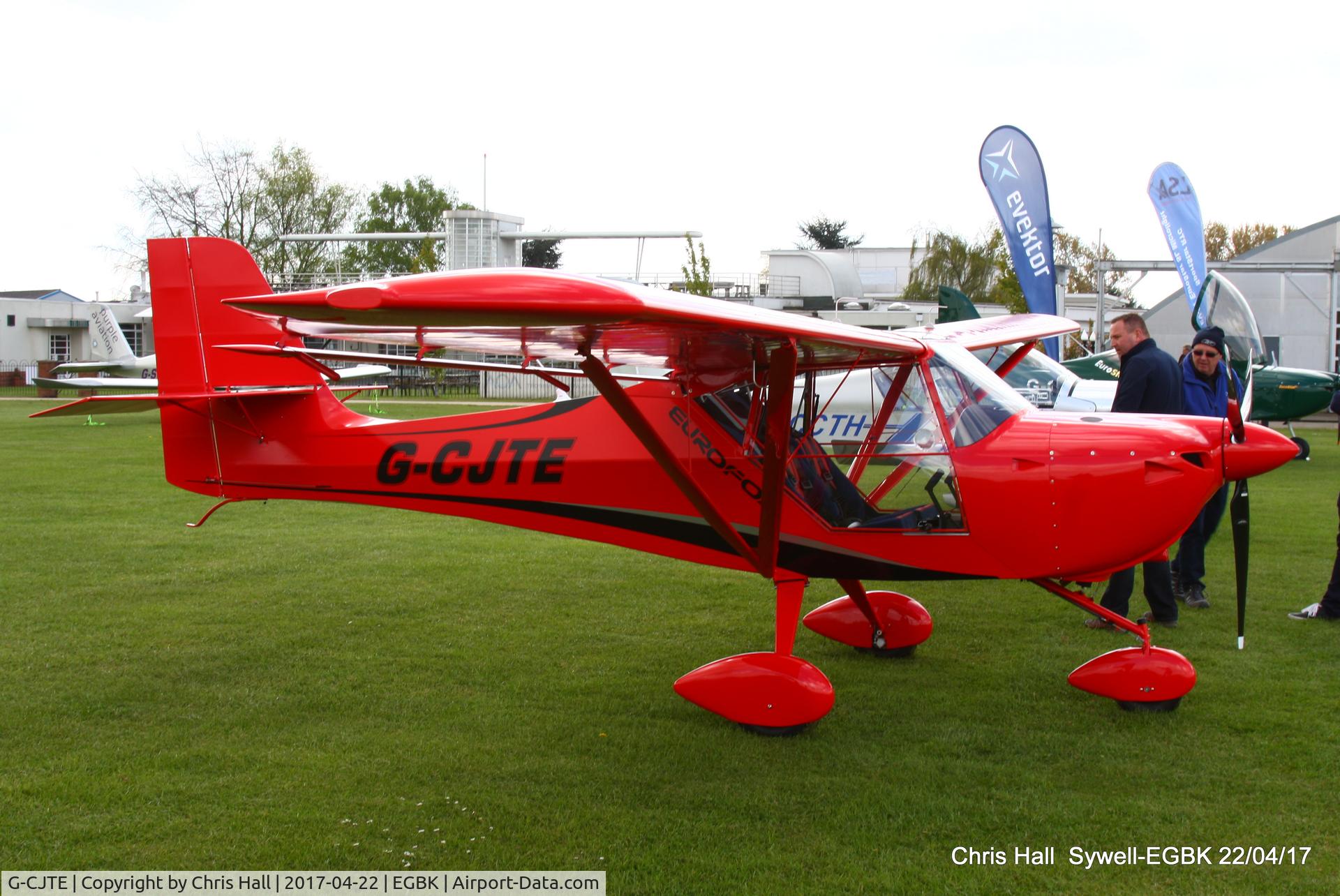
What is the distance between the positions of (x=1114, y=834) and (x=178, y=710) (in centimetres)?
453

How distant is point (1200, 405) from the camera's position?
739 cm

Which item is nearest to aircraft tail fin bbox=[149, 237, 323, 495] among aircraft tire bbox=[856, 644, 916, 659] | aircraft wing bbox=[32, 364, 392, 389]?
aircraft wing bbox=[32, 364, 392, 389]

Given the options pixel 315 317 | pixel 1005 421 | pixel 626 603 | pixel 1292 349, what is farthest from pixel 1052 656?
pixel 1292 349

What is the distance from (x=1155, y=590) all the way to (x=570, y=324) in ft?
16.7

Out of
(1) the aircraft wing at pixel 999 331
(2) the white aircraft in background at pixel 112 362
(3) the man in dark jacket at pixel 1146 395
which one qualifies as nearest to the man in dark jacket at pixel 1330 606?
(3) the man in dark jacket at pixel 1146 395

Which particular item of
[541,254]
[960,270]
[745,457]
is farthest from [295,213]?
[745,457]

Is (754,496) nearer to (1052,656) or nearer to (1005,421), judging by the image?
(1005,421)

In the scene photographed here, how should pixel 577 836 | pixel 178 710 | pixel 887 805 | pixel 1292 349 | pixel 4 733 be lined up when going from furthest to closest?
pixel 1292 349, pixel 178 710, pixel 4 733, pixel 887 805, pixel 577 836

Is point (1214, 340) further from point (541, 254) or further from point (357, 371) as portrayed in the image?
point (541, 254)

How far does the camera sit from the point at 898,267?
5038cm

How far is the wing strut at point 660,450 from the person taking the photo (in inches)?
166

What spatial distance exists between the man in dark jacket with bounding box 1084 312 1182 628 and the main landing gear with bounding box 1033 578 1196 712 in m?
1.50

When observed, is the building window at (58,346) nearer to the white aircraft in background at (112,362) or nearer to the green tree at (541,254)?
the green tree at (541,254)

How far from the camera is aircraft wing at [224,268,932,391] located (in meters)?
3.19
